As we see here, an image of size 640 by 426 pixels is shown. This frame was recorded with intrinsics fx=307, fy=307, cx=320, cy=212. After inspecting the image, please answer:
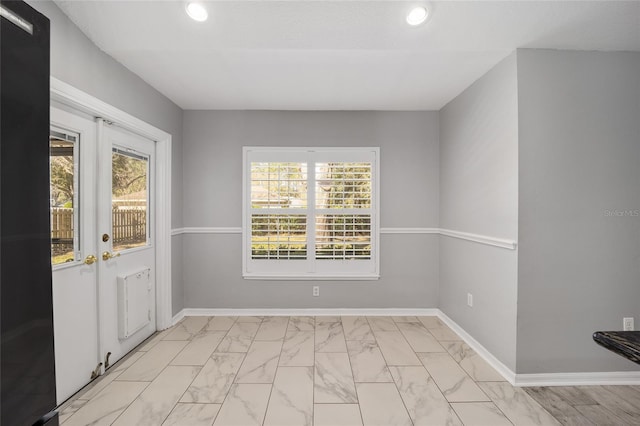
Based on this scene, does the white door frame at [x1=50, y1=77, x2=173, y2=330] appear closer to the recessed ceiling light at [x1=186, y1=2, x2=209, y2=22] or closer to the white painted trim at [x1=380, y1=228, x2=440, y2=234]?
the recessed ceiling light at [x1=186, y1=2, x2=209, y2=22]

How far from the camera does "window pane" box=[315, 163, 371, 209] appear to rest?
11.8 ft

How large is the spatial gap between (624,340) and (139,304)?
10.5 feet

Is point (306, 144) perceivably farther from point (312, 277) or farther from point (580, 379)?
point (580, 379)

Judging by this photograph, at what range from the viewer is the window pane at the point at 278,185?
141 inches

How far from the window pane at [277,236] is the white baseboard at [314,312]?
63 centimetres

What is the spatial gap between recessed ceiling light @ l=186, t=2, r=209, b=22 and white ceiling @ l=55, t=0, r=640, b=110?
0.16 feet

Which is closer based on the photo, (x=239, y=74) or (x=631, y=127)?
(x=631, y=127)

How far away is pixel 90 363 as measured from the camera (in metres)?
2.20

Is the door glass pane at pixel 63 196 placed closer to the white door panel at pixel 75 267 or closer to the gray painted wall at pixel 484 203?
the white door panel at pixel 75 267

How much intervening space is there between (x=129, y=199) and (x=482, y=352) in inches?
131

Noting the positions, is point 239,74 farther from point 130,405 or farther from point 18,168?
point 130,405

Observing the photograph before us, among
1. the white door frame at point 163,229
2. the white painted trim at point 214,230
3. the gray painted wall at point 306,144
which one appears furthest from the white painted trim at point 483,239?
the white door frame at point 163,229

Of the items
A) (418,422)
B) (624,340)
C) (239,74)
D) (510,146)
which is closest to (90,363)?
(418,422)

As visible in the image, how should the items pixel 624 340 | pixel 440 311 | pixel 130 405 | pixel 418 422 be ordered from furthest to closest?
pixel 440 311
pixel 130 405
pixel 418 422
pixel 624 340
